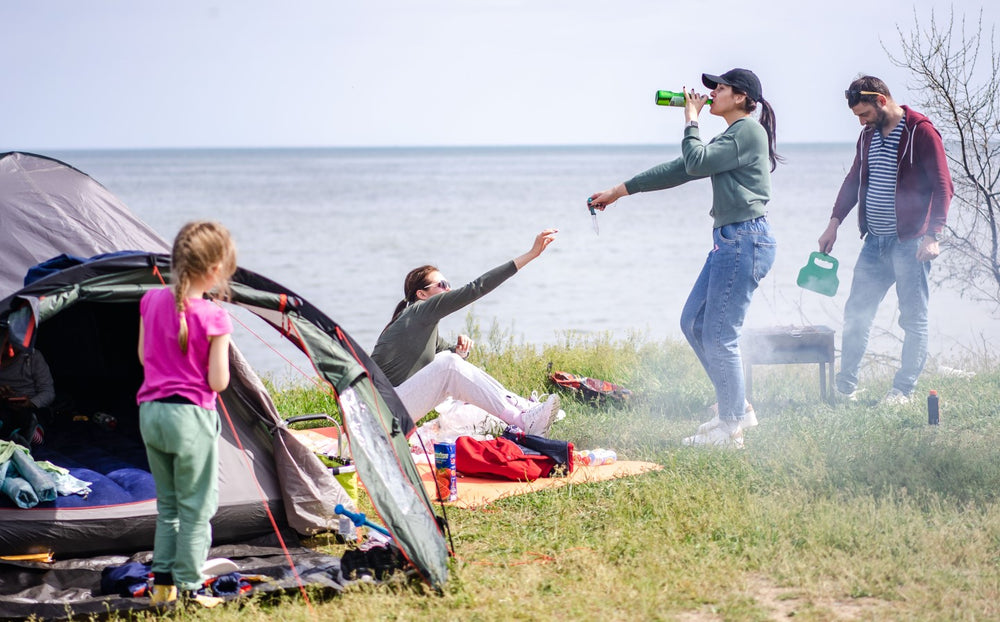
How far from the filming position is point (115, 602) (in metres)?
3.75

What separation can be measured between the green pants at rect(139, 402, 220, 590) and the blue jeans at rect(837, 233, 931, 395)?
4.27m

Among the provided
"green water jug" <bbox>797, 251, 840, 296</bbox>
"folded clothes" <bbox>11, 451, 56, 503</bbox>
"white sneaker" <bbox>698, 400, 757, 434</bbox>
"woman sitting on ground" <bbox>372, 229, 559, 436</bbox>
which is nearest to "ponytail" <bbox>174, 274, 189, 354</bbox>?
"folded clothes" <bbox>11, 451, 56, 503</bbox>

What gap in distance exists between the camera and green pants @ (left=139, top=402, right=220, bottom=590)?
3.53 meters

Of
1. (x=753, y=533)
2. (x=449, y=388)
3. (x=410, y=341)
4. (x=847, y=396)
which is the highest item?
(x=410, y=341)

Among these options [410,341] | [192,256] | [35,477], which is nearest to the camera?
[192,256]

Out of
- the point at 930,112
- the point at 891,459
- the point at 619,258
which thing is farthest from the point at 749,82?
the point at 619,258

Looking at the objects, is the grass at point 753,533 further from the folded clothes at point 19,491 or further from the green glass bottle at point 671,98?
the green glass bottle at point 671,98

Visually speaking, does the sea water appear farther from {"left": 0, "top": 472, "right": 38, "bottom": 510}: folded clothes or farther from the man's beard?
{"left": 0, "top": 472, "right": 38, "bottom": 510}: folded clothes

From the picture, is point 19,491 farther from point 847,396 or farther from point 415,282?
point 847,396

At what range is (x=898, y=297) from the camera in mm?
6215

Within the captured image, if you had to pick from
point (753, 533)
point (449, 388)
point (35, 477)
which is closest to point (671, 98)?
point (449, 388)

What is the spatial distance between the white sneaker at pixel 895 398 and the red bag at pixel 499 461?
2.33m

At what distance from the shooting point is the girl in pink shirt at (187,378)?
350cm

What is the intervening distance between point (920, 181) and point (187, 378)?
15.1ft
